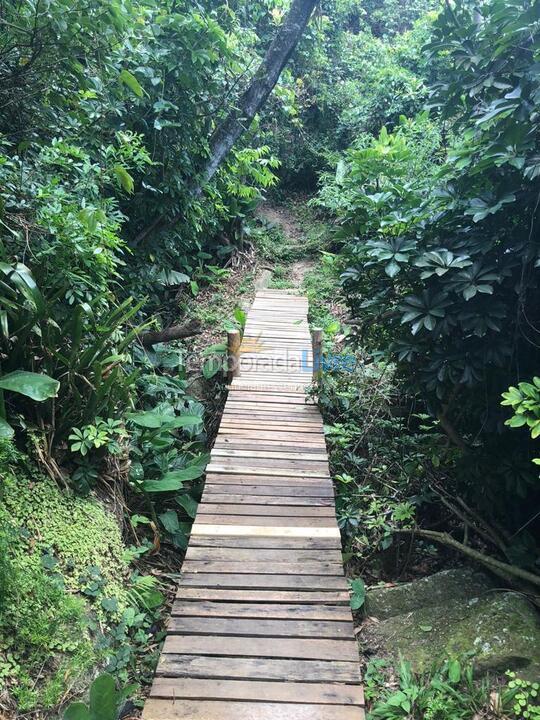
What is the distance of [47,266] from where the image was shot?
316 cm

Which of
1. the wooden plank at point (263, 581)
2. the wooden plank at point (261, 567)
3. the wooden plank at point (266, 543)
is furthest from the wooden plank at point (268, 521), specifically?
the wooden plank at point (263, 581)

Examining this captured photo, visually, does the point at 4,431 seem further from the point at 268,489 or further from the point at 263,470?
the point at 263,470

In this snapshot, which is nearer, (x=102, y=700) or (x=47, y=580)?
(x=102, y=700)

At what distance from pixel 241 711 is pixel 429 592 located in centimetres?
192

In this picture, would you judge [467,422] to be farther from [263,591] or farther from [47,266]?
[47,266]

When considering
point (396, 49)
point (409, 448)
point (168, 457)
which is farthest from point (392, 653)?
point (396, 49)

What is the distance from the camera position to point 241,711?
6.74 ft

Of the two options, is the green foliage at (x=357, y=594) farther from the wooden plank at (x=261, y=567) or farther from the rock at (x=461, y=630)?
the wooden plank at (x=261, y=567)

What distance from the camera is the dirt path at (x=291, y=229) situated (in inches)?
425

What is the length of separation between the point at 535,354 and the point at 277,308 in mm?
5658

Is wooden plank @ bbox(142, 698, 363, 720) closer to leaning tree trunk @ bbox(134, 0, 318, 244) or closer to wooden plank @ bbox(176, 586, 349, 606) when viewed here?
wooden plank @ bbox(176, 586, 349, 606)

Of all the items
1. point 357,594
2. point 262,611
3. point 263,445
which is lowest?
point 357,594

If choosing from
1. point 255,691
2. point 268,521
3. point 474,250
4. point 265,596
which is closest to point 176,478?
point 268,521

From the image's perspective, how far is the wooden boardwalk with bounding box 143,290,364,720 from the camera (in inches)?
83.5
